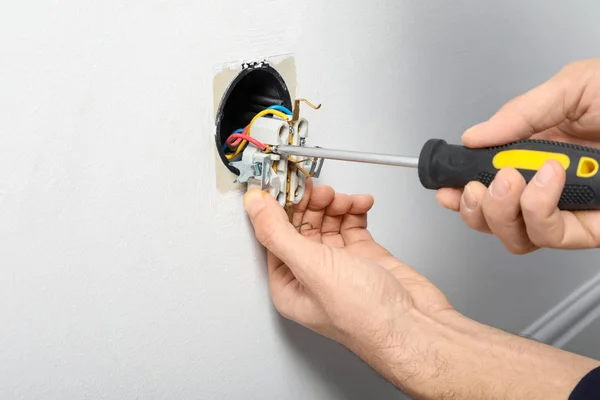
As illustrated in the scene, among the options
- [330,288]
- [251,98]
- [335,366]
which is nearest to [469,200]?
[330,288]

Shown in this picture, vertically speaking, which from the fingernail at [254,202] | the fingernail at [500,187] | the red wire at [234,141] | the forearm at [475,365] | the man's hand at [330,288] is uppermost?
the red wire at [234,141]

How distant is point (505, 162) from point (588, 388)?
0.63ft

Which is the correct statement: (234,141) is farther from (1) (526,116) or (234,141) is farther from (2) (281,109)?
(1) (526,116)

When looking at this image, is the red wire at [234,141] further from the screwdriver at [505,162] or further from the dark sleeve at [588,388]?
the dark sleeve at [588,388]

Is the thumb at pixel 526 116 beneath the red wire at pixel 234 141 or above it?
above

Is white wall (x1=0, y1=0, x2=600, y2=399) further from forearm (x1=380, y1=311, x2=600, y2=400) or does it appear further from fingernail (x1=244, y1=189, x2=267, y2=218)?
forearm (x1=380, y1=311, x2=600, y2=400)

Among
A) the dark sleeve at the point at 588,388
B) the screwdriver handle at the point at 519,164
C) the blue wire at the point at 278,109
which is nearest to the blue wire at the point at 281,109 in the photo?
the blue wire at the point at 278,109

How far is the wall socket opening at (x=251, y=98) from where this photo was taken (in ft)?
2.05

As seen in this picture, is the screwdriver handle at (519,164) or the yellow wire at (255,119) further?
the yellow wire at (255,119)

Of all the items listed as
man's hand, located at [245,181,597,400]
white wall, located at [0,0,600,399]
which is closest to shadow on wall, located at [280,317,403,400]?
white wall, located at [0,0,600,399]

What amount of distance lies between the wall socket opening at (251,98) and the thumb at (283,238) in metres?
0.04

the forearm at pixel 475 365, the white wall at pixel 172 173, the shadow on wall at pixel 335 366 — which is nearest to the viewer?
the white wall at pixel 172 173

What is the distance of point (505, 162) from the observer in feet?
1.64

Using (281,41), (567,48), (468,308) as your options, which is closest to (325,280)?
(281,41)
